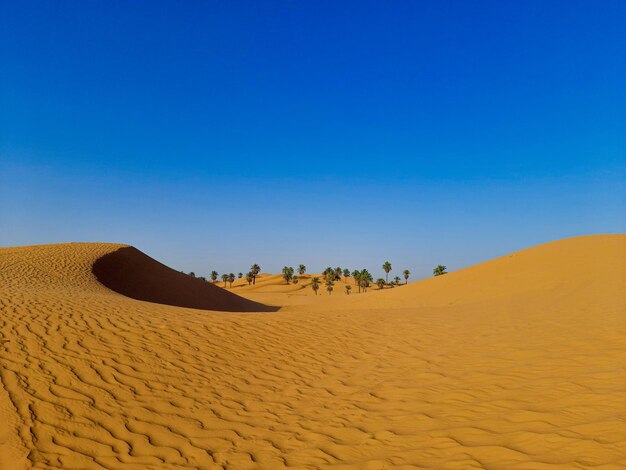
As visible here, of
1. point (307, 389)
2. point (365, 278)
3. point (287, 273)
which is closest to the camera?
point (307, 389)

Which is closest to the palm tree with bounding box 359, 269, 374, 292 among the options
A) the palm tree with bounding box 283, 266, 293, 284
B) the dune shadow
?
the palm tree with bounding box 283, 266, 293, 284

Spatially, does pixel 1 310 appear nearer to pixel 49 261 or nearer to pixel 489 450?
pixel 489 450

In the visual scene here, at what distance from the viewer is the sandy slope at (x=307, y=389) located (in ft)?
14.4

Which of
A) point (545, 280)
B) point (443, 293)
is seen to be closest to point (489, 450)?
point (545, 280)

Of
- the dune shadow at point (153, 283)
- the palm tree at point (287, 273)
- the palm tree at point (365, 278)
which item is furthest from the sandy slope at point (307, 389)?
the palm tree at point (287, 273)

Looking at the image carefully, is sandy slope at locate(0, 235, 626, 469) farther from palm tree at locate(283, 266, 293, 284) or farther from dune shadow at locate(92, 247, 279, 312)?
palm tree at locate(283, 266, 293, 284)

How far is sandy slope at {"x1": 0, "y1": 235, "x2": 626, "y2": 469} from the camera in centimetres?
438

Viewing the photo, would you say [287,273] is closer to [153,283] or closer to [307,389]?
[153,283]

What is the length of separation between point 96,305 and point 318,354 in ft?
27.6

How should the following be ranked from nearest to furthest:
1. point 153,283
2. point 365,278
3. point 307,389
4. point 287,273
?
1. point 307,389
2. point 153,283
3. point 365,278
4. point 287,273

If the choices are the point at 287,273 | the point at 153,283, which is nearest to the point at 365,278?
the point at 287,273

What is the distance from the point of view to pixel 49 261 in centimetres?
2431

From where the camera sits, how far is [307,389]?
23.0 feet

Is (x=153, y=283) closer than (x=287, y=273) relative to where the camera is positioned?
Yes
